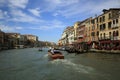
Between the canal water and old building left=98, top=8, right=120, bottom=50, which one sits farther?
old building left=98, top=8, right=120, bottom=50

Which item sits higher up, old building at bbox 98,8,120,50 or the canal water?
old building at bbox 98,8,120,50

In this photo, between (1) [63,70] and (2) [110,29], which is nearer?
(1) [63,70]

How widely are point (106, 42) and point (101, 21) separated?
26.3ft

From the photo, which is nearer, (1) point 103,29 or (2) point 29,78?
(2) point 29,78

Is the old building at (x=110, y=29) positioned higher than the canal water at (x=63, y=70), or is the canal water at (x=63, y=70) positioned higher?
the old building at (x=110, y=29)

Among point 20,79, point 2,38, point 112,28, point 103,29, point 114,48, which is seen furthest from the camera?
point 2,38

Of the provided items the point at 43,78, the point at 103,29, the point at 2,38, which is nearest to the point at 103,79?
the point at 43,78

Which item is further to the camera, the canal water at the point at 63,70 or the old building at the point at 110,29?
the old building at the point at 110,29

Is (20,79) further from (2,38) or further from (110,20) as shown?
(2,38)

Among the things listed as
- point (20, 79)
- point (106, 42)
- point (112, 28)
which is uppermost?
point (112, 28)

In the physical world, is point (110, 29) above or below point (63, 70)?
above

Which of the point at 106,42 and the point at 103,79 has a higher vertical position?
the point at 106,42

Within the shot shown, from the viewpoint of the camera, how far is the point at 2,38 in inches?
5369

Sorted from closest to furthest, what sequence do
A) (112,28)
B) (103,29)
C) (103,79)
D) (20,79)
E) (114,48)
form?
(103,79), (20,79), (114,48), (112,28), (103,29)
